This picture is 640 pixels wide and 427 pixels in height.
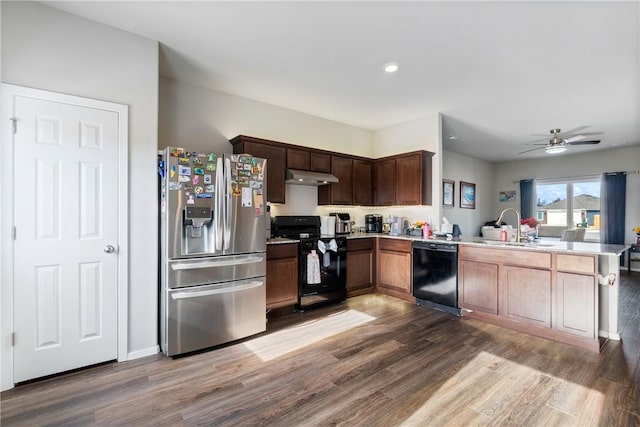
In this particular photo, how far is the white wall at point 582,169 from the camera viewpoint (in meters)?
6.30

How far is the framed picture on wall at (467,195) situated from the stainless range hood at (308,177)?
4579 millimetres

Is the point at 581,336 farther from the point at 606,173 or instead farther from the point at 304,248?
the point at 606,173

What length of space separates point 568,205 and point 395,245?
594 cm

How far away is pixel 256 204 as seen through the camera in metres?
2.98

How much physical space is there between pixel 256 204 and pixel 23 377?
216cm

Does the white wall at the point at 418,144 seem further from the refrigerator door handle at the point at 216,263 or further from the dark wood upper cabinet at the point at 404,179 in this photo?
the refrigerator door handle at the point at 216,263

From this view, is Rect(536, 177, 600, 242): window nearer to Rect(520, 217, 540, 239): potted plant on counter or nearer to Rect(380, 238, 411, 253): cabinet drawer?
Rect(520, 217, 540, 239): potted plant on counter

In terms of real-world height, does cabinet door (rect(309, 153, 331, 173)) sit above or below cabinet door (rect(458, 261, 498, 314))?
above

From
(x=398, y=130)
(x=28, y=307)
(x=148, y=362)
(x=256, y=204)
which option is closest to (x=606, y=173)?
(x=398, y=130)

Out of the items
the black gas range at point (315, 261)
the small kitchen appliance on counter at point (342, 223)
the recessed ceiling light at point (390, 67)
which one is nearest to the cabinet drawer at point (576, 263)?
the black gas range at point (315, 261)

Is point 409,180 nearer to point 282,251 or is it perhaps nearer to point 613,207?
point 282,251

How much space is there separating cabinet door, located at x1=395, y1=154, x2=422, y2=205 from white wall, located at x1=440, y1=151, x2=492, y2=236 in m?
2.72

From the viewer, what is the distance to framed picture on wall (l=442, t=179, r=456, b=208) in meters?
6.83

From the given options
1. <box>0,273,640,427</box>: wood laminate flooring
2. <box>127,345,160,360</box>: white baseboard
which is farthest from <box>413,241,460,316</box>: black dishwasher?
<box>127,345,160,360</box>: white baseboard
